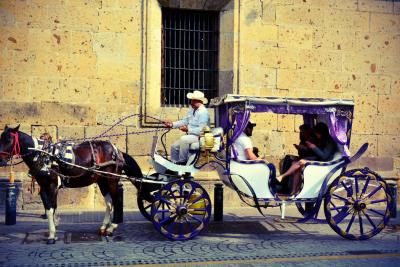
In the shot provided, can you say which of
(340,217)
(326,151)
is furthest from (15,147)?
(340,217)

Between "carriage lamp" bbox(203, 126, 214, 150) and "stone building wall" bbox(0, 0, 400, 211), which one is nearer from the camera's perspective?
"carriage lamp" bbox(203, 126, 214, 150)

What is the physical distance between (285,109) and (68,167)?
3291 millimetres

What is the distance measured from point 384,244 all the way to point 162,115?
530cm

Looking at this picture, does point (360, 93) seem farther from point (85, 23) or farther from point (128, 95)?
point (85, 23)

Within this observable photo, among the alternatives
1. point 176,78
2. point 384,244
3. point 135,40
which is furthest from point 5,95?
point 384,244

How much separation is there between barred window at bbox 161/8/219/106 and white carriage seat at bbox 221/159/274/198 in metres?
4.08

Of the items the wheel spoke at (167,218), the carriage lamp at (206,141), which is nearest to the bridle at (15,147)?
the wheel spoke at (167,218)

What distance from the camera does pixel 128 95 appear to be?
9.40 metres

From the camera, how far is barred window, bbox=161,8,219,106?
394 inches

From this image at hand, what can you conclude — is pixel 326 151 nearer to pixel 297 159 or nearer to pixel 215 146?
pixel 297 159

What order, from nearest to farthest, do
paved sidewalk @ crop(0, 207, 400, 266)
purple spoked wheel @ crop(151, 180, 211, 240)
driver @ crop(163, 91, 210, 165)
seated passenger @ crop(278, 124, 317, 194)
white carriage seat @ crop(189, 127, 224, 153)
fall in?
paved sidewalk @ crop(0, 207, 400, 266)
purple spoked wheel @ crop(151, 180, 211, 240)
white carriage seat @ crop(189, 127, 224, 153)
driver @ crop(163, 91, 210, 165)
seated passenger @ crop(278, 124, 317, 194)

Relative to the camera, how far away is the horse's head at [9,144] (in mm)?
5914

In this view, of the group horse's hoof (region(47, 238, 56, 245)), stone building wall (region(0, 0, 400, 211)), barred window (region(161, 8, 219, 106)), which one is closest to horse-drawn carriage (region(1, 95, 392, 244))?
horse's hoof (region(47, 238, 56, 245))

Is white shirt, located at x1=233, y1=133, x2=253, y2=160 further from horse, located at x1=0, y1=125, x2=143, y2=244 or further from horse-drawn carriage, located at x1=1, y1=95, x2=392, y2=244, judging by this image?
horse, located at x1=0, y1=125, x2=143, y2=244
